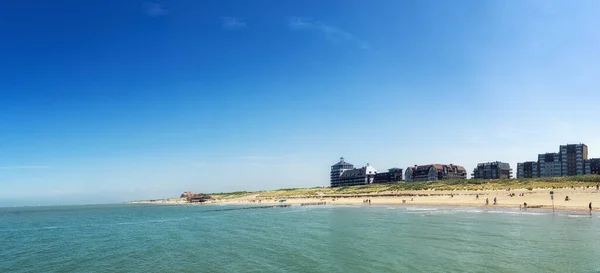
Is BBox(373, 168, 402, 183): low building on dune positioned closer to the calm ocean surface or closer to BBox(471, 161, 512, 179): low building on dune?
BBox(471, 161, 512, 179): low building on dune

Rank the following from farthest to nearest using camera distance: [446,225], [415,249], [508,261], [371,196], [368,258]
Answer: [371,196] → [446,225] → [415,249] → [368,258] → [508,261]

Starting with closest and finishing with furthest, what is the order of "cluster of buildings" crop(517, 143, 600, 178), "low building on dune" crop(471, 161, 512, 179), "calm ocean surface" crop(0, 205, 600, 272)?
1. "calm ocean surface" crop(0, 205, 600, 272)
2. "cluster of buildings" crop(517, 143, 600, 178)
3. "low building on dune" crop(471, 161, 512, 179)

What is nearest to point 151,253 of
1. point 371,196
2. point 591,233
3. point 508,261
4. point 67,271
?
point 67,271

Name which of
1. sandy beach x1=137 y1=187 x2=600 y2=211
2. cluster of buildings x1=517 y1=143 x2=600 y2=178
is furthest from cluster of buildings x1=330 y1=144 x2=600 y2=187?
sandy beach x1=137 y1=187 x2=600 y2=211

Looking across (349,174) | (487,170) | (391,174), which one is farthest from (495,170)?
(349,174)

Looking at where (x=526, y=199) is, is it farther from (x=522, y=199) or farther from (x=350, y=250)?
(x=350, y=250)

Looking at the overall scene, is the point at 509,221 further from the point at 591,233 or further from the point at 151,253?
the point at 151,253

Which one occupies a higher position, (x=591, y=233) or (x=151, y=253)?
(x=591, y=233)

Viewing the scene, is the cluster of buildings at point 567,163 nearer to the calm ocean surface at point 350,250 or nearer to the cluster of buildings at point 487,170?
the cluster of buildings at point 487,170
